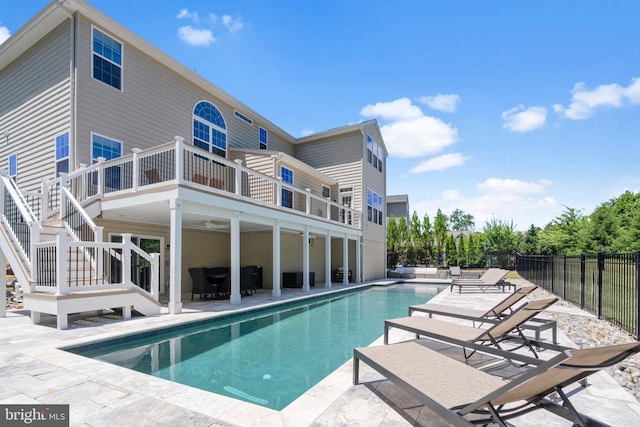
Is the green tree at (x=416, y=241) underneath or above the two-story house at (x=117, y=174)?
Result: underneath

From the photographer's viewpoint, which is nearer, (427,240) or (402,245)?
(427,240)

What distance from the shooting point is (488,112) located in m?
14.9

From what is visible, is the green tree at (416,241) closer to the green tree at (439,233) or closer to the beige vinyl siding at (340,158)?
the green tree at (439,233)

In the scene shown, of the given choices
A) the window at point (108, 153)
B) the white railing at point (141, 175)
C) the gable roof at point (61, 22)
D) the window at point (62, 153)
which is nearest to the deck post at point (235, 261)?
the white railing at point (141, 175)

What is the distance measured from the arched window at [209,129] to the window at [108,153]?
10.9ft

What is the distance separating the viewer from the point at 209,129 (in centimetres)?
1405

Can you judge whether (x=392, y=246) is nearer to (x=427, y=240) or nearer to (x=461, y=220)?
(x=427, y=240)

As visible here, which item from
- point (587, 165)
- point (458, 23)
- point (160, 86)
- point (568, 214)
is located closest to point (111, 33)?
point (160, 86)

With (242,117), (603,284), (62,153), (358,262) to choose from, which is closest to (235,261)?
(62,153)

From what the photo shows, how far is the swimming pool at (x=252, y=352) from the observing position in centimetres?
420

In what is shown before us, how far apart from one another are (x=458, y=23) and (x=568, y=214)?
103ft

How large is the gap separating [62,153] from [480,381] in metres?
11.7

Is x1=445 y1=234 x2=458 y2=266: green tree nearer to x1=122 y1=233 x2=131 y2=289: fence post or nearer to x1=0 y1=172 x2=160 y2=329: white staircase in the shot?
x1=0 y1=172 x2=160 y2=329: white staircase

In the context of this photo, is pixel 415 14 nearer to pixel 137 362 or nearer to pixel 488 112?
pixel 488 112
